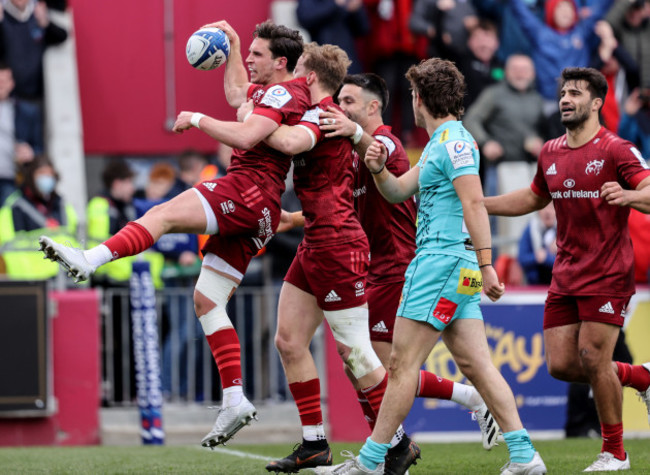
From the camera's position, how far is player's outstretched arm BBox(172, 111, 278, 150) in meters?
6.84

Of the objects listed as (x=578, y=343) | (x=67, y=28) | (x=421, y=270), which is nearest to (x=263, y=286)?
(x=67, y=28)

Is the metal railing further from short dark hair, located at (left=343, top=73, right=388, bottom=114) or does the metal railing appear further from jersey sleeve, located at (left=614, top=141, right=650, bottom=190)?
jersey sleeve, located at (left=614, top=141, right=650, bottom=190)

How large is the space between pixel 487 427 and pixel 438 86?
2352 millimetres

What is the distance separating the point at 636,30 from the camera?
16.2m

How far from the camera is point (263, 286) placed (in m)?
12.9

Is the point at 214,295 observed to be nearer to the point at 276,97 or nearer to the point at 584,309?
the point at 276,97

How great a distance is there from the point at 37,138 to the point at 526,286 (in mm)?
6149

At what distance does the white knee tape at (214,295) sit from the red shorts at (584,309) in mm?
2273

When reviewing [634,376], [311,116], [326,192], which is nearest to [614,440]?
[634,376]

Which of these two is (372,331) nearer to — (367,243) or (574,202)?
(367,243)

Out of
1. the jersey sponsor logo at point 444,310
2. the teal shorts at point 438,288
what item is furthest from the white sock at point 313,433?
the jersey sponsor logo at point 444,310

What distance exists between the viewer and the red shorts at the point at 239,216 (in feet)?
22.9

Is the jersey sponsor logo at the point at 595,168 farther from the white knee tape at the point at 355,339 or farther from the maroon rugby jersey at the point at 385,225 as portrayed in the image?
the white knee tape at the point at 355,339

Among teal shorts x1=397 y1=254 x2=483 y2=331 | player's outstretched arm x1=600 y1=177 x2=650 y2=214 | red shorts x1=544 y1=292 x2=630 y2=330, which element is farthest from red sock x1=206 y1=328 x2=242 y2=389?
player's outstretched arm x1=600 y1=177 x2=650 y2=214
